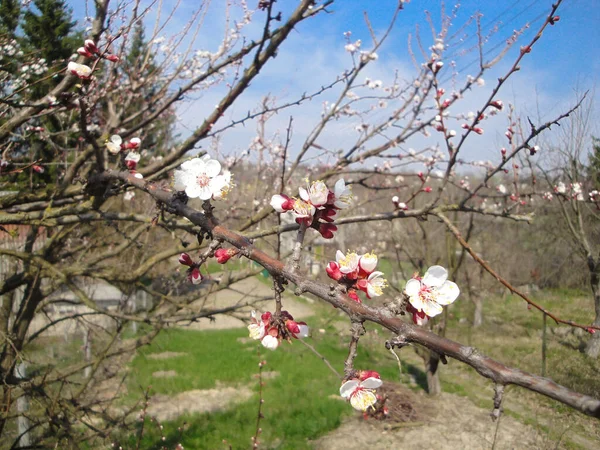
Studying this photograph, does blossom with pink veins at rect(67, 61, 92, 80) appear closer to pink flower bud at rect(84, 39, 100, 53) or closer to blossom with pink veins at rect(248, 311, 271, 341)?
pink flower bud at rect(84, 39, 100, 53)

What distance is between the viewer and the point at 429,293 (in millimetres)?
940

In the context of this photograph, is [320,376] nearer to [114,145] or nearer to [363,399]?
[114,145]

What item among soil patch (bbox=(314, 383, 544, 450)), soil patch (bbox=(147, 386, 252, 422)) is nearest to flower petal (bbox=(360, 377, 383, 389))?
soil patch (bbox=(314, 383, 544, 450))

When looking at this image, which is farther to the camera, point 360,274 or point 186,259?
point 186,259

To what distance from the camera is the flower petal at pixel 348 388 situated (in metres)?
0.88

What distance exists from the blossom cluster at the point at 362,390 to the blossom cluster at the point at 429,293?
0.52ft

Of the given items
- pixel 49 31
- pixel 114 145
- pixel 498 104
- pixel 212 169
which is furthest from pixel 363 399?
pixel 49 31

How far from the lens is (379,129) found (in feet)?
14.6

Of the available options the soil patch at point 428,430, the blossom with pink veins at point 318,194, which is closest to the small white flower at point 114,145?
the blossom with pink veins at point 318,194

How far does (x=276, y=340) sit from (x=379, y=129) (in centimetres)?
376

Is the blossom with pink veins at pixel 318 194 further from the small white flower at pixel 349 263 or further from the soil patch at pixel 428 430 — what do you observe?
the soil patch at pixel 428 430

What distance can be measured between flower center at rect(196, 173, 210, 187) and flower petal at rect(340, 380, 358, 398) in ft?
1.94

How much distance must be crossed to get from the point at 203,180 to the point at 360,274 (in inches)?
18.5

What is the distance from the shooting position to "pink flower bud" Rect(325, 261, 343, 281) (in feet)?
3.24
